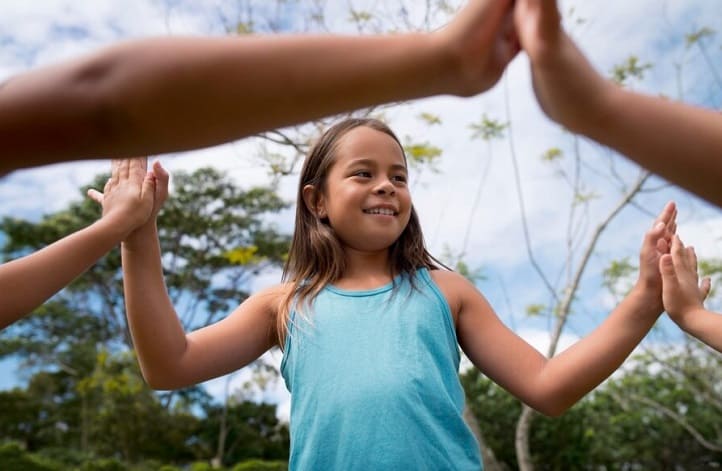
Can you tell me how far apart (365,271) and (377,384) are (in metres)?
0.35

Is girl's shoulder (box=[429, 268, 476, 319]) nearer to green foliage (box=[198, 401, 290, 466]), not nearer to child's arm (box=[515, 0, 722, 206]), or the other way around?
child's arm (box=[515, 0, 722, 206])

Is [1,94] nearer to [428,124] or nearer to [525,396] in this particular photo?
[525,396]

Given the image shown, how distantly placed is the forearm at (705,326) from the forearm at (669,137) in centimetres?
92

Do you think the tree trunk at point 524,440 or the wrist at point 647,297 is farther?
the tree trunk at point 524,440

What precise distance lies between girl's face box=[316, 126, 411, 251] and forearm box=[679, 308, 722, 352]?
0.64 metres

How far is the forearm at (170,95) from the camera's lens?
69 centimetres

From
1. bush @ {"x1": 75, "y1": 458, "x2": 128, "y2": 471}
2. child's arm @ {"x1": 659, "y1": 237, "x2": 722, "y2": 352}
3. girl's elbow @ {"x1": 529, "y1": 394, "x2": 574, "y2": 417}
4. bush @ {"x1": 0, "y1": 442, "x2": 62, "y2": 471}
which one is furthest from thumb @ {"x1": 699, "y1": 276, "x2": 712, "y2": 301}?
bush @ {"x1": 75, "y1": 458, "x2": 128, "y2": 471}

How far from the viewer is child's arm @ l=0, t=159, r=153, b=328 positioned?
145 cm

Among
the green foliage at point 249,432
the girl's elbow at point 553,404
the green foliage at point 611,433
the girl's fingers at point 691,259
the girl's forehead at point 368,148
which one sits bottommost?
the girl's elbow at point 553,404

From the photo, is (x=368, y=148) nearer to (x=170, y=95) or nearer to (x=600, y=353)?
(x=600, y=353)

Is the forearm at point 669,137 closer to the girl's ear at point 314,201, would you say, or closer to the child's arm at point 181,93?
the child's arm at point 181,93

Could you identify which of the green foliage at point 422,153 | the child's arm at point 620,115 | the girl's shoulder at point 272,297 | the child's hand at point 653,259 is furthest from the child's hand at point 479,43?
the green foliage at point 422,153

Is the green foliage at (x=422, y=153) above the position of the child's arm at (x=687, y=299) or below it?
above

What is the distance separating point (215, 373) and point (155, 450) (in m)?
15.0
